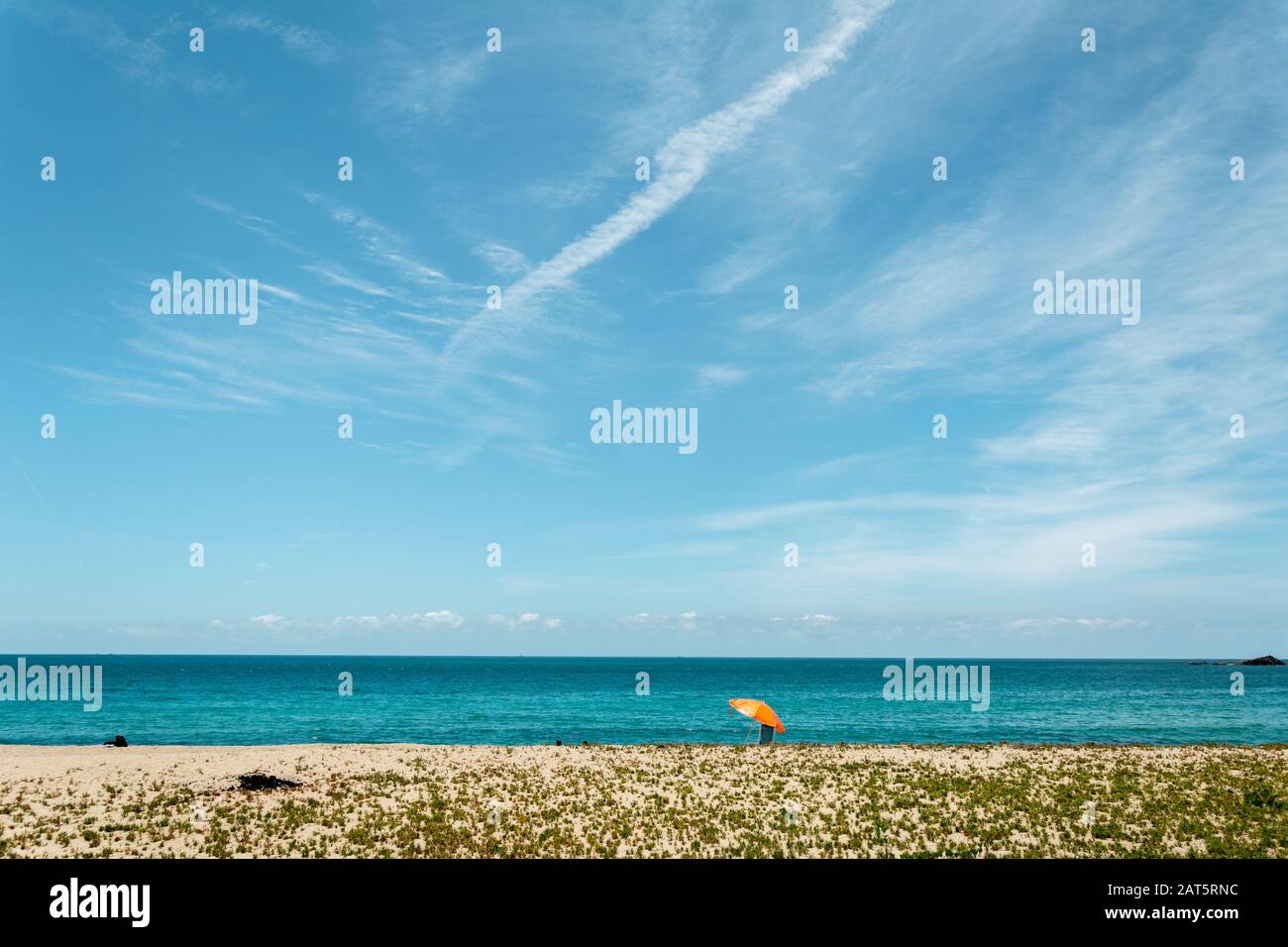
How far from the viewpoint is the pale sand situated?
1948 cm

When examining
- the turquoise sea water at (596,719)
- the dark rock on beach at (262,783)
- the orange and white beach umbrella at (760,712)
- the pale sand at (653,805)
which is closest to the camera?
the pale sand at (653,805)

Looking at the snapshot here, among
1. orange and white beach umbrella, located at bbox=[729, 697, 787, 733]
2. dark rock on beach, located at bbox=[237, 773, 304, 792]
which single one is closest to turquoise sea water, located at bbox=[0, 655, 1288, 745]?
orange and white beach umbrella, located at bbox=[729, 697, 787, 733]

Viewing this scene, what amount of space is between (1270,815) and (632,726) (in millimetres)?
50252

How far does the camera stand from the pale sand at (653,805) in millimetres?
19484

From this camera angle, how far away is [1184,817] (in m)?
21.9

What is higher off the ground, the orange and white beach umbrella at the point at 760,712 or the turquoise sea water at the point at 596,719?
the orange and white beach umbrella at the point at 760,712

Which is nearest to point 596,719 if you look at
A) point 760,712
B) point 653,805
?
point 760,712

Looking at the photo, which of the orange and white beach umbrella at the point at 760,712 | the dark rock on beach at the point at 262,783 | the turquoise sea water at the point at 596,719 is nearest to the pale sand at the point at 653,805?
the dark rock on beach at the point at 262,783

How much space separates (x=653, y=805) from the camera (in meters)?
23.9

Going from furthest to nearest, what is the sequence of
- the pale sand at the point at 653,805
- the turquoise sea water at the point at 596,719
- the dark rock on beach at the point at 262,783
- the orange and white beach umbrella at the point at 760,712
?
1. the turquoise sea water at the point at 596,719
2. the orange and white beach umbrella at the point at 760,712
3. the dark rock on beach at the point at 262,783
4. the pale sand at the point at 653,805

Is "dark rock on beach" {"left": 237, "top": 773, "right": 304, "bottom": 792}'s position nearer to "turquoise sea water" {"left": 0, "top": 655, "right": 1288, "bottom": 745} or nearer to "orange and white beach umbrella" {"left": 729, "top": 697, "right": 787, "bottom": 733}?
"orange and white beach umbrella" {"left": 729, "top": 697, "right": 787, "bottom": 733}

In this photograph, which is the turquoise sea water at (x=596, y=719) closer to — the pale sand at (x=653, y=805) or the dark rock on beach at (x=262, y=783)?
the pale sand at (x=653, y=805)
